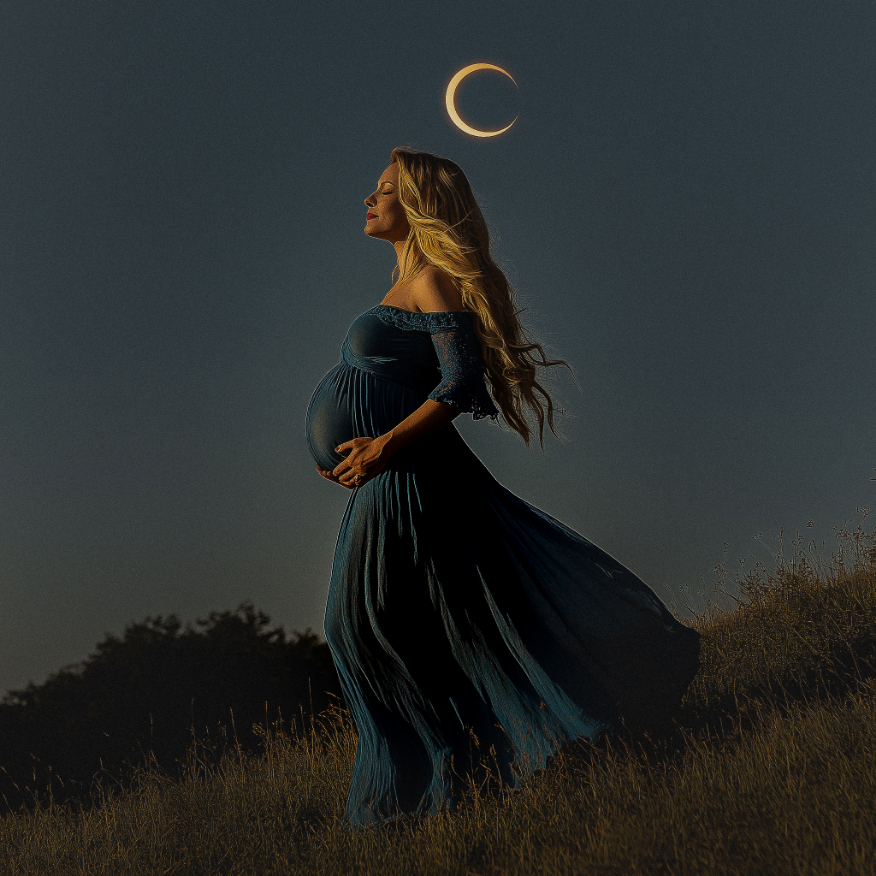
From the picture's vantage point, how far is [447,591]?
355 cm

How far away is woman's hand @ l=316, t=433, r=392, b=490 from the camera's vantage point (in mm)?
3449

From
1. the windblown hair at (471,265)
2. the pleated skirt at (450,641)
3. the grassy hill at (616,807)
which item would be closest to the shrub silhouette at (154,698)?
the grassy hill at (616,807)

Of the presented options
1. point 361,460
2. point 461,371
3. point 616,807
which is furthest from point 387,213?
point 616,807

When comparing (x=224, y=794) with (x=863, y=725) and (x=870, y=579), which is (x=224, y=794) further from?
(x=870, y=579)

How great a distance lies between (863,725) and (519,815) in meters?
1.69

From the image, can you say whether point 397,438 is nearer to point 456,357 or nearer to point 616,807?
point 456,357

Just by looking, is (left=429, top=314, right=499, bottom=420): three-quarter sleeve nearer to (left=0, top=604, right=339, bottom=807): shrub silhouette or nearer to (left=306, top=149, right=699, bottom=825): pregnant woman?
(left=306, top=149, right=699, bottom=825): pregnant woman

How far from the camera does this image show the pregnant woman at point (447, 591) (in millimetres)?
3500

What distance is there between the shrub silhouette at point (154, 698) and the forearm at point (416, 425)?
4.18 metres

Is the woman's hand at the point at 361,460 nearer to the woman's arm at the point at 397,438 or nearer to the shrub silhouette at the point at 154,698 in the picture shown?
the woman's arm at the point at 397,438

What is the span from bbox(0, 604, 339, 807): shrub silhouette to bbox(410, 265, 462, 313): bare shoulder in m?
4.43

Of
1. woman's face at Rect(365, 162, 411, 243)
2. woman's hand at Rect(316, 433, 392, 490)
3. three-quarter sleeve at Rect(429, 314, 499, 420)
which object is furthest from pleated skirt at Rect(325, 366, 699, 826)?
woman's face at Rect(365, 162, 411, 243)

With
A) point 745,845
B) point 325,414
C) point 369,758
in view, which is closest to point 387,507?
point 325,414

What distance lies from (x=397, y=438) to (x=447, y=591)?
72 cm
